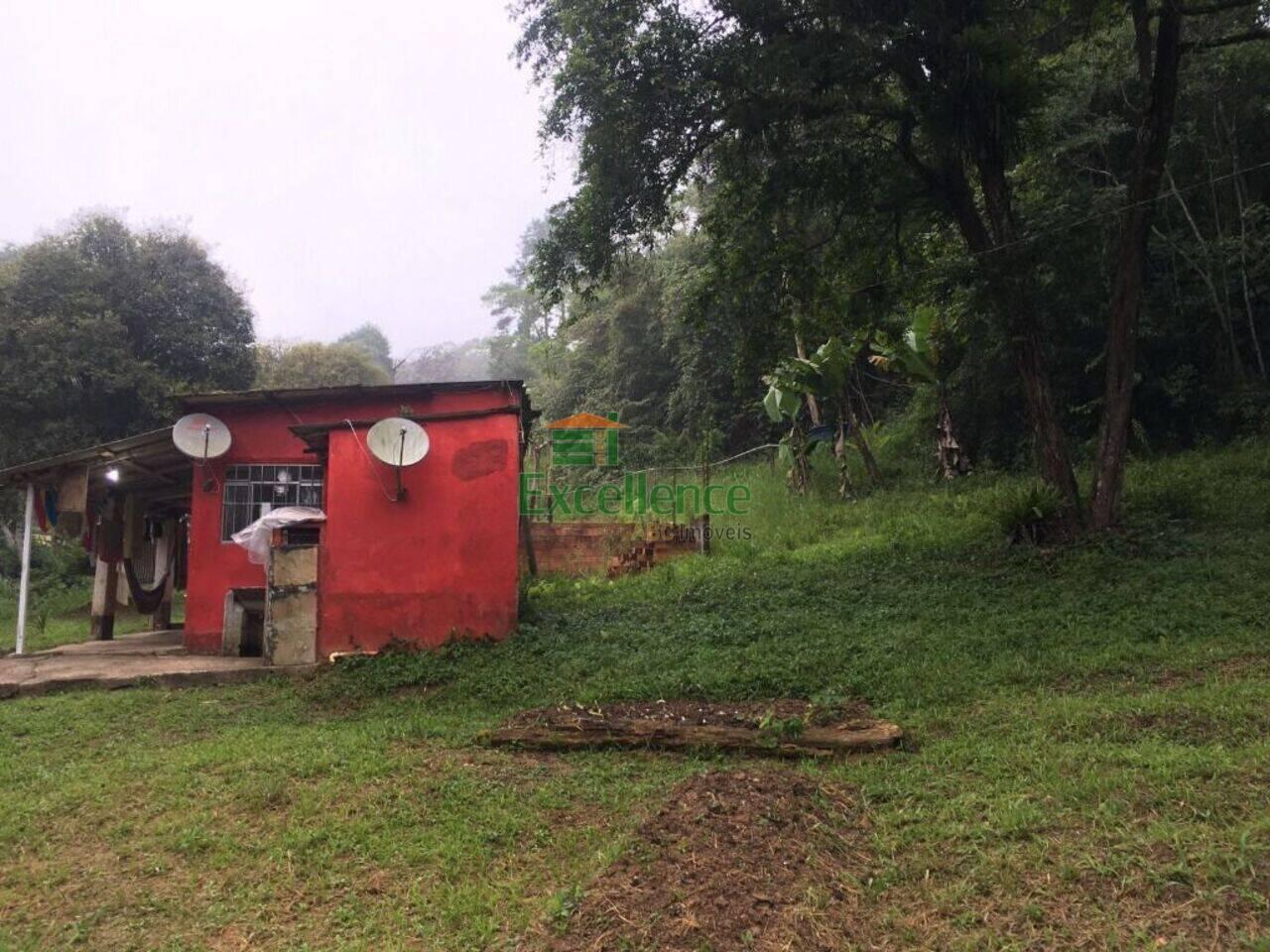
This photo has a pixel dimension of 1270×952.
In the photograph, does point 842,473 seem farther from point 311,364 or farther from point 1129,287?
point 311,364

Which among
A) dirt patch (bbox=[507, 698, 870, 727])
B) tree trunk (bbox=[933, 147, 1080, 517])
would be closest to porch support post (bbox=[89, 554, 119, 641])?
dirt patch (bbox=[507, 698, 870, 727])

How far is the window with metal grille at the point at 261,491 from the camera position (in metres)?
9.59

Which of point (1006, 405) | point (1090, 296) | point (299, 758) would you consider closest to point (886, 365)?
point (1006, 405)

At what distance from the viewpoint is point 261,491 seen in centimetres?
970

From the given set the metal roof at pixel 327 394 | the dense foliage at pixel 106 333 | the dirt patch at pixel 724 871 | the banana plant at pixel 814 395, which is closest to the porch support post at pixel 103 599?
the metal roof at pixel 327 394

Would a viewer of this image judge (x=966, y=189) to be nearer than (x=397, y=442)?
No

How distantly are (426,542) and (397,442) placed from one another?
1028 millimetres

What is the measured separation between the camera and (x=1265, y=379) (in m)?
11.4

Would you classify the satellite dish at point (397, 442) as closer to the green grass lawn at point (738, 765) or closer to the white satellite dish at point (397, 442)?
the white satellite dish at point (397, 442)

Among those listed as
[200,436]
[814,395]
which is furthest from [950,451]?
[200,436]

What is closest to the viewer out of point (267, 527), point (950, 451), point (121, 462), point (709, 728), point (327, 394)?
point (709, 728)

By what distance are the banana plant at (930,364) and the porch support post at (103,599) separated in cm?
1158

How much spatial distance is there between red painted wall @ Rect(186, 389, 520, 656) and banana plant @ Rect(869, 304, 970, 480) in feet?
22.6

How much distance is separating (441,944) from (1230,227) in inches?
544
